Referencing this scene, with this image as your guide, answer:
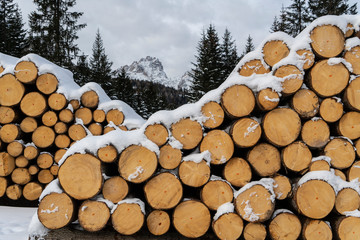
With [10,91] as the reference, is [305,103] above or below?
below

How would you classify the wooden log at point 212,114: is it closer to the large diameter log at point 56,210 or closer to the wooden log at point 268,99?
the wooden log at point 268,99

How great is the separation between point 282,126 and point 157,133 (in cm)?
117

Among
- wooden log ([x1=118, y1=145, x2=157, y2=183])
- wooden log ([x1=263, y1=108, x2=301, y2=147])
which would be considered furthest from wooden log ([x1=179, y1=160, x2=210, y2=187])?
wooden log ([x1=263, y1=108, x2=301, y2=147])

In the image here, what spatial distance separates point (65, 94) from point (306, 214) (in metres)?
3.99

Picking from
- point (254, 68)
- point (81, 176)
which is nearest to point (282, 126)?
point (254, 68)

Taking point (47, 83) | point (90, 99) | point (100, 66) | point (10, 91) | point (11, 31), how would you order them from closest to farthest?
point (10, 91) < point (47, 83) < point (90, 99) < point (11, 31) < point (100, 66)

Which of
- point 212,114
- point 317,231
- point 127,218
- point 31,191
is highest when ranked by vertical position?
point 212,114

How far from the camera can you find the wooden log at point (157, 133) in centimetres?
219

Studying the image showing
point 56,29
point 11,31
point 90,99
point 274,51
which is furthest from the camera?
point 11,31

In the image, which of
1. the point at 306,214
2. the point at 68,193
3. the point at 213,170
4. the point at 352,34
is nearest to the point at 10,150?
the point at 68,193

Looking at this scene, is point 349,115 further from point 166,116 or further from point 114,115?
point 114,115

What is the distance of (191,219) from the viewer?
2131 millimetres

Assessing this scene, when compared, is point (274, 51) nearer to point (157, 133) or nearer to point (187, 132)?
point (187, 132)

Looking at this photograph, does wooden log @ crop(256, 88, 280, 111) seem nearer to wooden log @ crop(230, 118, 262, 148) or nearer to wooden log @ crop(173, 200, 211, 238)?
wooden log @ crop(230, 118, 262, 148)
